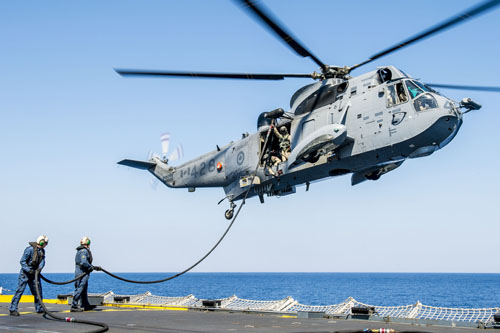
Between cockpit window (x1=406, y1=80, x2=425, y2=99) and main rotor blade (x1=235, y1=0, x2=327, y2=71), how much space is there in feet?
9.21

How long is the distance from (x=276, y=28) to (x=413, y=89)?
16.6ft

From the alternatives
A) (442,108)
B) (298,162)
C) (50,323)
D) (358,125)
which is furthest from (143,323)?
(442,108)

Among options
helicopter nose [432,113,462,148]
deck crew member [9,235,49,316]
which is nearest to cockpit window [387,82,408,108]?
helicopter nose [432,113,462,148]

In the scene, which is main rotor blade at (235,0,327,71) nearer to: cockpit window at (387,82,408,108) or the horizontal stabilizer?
cockpit window at (387,82,408,108)

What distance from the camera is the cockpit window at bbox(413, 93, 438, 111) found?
13422mm

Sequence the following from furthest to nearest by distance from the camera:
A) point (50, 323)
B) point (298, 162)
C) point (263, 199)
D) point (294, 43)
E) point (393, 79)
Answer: point (263, 199), point (298, 162), point (393, 79), point (294, 43), point (50, 323)

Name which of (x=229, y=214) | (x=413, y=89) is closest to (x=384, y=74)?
(x=413, y=89)

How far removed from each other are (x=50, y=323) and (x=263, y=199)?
9.43 meters

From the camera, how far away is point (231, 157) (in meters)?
19.0

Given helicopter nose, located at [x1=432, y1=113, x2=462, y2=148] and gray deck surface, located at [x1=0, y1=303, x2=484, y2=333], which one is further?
helicopter nose, located at [x1=432, y1=113, x2=462, y2=148]

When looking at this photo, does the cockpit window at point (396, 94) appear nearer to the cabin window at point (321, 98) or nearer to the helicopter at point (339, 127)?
the helicopter at point (339, 127)

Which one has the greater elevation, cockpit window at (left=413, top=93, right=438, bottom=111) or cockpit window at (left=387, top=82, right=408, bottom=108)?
cockpit window at (left=387, top=82, right=408, bottom=108)

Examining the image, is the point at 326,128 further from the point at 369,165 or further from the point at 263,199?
the point at 263,199

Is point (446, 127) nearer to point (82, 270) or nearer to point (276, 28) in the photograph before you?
point (276, 28)
